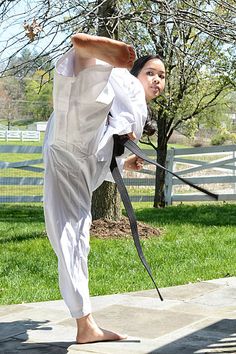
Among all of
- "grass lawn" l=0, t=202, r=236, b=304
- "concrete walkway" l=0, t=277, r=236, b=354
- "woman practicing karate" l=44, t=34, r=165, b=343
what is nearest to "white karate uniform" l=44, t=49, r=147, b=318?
"woman practicing karate" l=44, t=34, r=165, b=343

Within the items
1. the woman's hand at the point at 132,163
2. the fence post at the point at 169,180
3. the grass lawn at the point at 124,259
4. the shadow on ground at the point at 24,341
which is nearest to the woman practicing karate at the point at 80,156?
the shadow on ground at the point at 24,341

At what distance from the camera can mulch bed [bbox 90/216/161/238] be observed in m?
9.68

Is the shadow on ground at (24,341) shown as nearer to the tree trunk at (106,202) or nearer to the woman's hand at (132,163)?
the woman's hand at (132,163)

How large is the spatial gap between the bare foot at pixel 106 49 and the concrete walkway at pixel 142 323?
5.51ft

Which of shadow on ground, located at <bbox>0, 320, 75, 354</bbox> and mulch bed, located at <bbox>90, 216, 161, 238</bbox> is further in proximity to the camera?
mulch bed, located at <bbox>90, 216, 161, 238</bbox>

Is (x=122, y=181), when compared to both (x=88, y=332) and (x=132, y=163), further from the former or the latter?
(x=88, y=332)

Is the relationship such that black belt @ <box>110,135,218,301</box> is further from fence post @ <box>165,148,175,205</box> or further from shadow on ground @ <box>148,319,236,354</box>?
fence post @ <box>165,148,175,205</box>

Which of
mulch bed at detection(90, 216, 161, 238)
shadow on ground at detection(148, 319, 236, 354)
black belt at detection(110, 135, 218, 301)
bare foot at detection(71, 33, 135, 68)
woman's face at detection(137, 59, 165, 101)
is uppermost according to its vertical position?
bare foot at detection(71, 33, 135, 68)

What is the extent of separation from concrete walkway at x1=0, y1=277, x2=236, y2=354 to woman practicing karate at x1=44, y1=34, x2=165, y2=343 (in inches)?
8.1

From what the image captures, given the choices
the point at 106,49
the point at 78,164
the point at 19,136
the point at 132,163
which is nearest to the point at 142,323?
the point at 132,163

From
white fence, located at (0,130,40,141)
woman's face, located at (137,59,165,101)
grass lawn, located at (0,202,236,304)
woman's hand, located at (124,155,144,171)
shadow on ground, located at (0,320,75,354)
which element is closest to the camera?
shadow on ground, located at (0,320,75,354)

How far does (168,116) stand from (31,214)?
4170 mm

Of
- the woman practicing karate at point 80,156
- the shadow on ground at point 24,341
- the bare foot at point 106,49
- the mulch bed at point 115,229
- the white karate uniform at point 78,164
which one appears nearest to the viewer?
the bare foot at point 106,49

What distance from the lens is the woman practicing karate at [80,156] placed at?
3.93 meters
